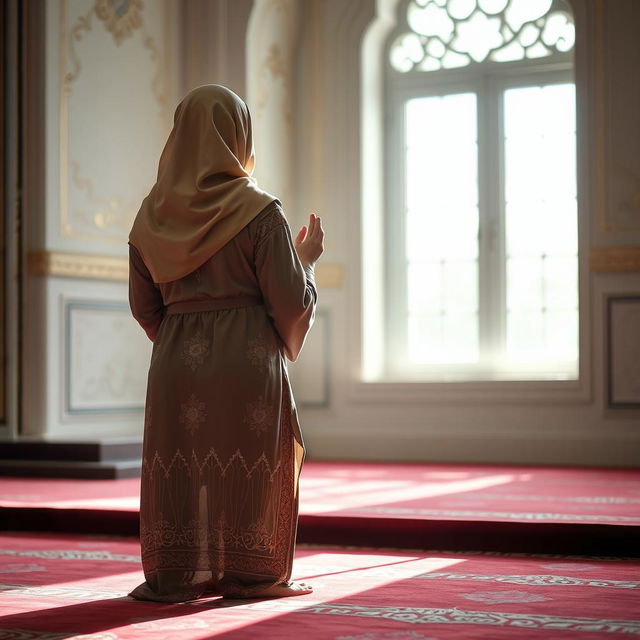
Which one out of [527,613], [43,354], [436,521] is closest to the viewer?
[527,613]

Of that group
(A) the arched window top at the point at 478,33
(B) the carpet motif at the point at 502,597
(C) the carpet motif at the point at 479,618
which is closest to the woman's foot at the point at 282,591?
(C) the carpet motif at the point at 479,618

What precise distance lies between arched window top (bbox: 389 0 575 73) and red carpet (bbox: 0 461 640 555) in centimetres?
283

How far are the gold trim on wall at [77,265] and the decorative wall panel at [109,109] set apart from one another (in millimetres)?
125

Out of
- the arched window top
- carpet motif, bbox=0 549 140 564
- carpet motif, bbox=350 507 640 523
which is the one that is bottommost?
carpet motif, bbox=0 549 140 564

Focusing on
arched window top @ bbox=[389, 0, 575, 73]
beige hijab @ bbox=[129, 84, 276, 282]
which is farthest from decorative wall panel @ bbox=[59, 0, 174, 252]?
beige hijab @ bbox=[129, 84, 276, 282]

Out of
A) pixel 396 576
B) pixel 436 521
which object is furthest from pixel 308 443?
pixel 396 576

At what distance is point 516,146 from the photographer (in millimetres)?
7297

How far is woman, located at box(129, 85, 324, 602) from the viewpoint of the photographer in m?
2.98

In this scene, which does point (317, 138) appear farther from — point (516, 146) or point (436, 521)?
point (436, 521)

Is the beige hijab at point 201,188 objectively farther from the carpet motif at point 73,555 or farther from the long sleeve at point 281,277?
the carpet motif at point 73,555

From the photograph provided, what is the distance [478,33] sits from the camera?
292 inches

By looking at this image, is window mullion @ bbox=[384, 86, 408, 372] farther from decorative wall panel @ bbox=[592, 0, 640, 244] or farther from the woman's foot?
the woman's foot

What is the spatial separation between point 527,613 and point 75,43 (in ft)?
16.9

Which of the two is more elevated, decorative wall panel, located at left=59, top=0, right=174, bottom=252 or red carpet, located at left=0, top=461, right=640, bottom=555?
decorative wall panel, located at left=59, top=0, right=174, bottom=252
